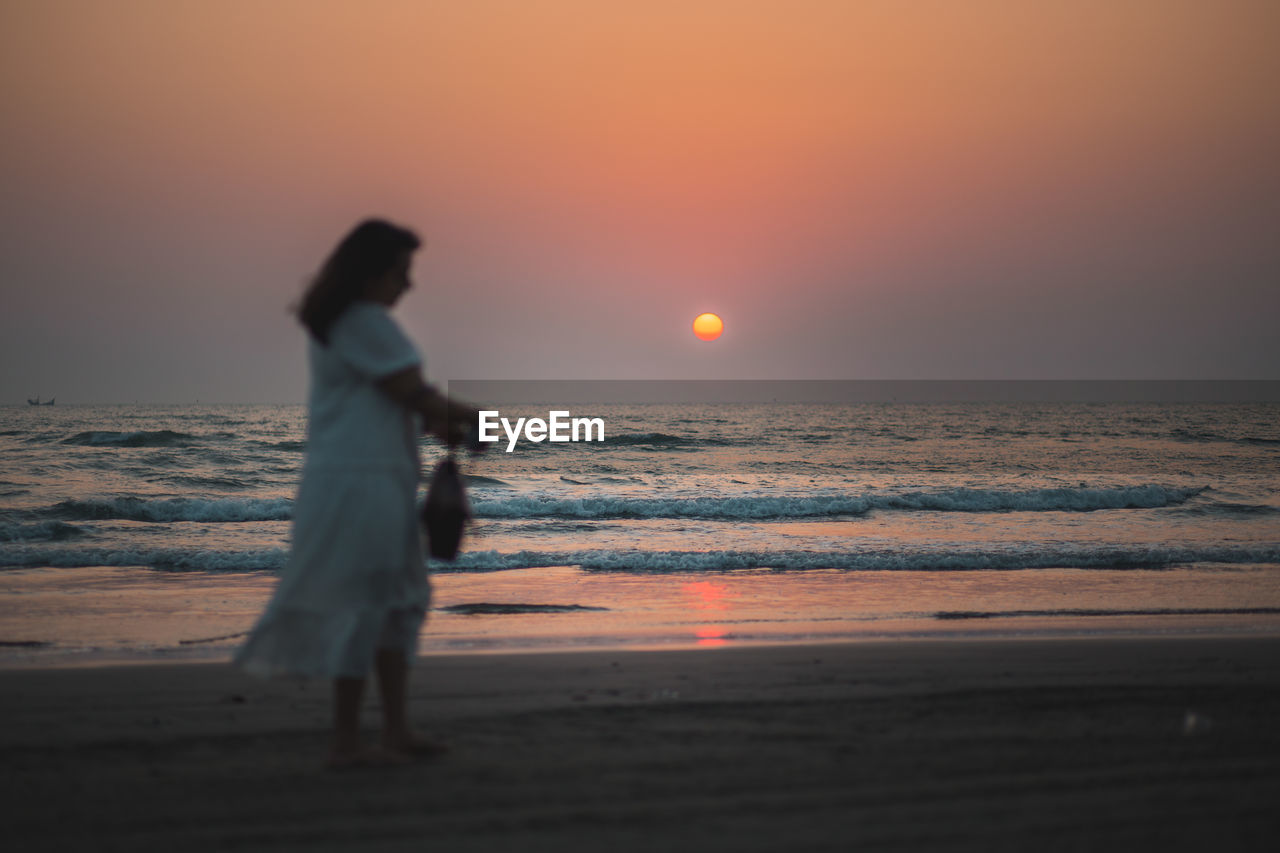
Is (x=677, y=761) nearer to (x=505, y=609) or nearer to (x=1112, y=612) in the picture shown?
(x=505, y=609)

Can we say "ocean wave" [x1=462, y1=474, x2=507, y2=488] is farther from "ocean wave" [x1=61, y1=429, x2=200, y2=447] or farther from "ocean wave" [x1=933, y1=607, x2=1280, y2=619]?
"ocean wave" [x1=933, y1=607, x2=1280, y2=619]

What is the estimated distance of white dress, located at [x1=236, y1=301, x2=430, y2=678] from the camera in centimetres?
277

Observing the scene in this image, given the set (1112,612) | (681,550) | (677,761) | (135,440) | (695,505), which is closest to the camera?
(677,761)

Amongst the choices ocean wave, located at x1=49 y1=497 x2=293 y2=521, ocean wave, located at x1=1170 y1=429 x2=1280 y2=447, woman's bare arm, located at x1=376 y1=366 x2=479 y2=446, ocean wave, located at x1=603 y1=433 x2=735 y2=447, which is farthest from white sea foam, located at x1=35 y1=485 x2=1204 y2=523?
ocean wave, located at x1=1170 y1=429 x2=1280 y2=447

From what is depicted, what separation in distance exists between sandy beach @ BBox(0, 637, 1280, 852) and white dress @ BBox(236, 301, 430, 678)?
1.39ft

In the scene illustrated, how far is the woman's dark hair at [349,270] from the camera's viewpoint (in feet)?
9.26

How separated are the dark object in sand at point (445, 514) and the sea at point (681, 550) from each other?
17 cm

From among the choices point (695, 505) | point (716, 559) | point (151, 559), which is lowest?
point (695, 505)

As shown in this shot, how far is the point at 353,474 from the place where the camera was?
2777 millimetres

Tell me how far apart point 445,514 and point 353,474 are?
0.30 metres

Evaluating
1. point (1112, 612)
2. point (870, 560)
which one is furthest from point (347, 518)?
point (870, 560)

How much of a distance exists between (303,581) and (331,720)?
1.21m

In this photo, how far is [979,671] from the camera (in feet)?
16.0

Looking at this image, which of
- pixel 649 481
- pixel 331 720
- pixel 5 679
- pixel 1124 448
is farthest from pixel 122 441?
pixel 1124 448
